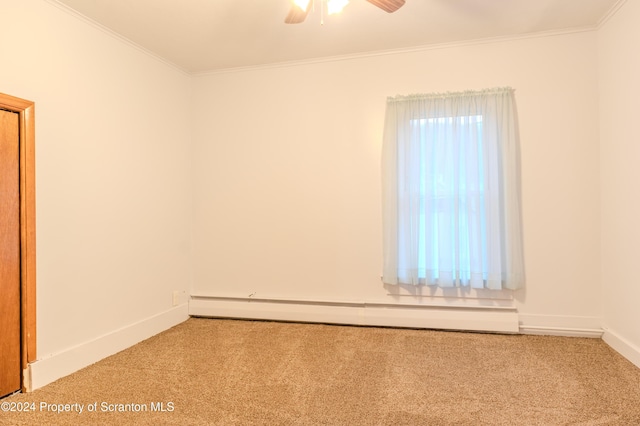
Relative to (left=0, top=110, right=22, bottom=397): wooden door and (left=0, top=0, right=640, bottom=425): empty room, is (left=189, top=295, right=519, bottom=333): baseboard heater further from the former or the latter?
(left=0, top=110, right=22, bottom=397): wooden door

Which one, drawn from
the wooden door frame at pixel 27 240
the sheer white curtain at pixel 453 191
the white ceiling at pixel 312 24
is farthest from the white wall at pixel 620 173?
the wooden door frame at pixel 27 240

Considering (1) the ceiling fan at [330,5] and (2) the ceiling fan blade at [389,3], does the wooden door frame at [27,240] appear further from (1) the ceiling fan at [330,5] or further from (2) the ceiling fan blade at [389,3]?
(2) the ceiling fan blade at [389,3]

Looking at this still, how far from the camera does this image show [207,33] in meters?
2.98

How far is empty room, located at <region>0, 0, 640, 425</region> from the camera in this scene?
7.16 ft

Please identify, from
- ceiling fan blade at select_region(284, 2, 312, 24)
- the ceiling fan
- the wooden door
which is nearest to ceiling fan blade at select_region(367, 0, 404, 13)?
the ceiling fan

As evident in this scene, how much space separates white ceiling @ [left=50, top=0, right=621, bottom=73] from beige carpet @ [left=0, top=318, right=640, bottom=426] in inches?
97.2

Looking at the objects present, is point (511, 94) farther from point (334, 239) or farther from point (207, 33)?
point (207, 33)

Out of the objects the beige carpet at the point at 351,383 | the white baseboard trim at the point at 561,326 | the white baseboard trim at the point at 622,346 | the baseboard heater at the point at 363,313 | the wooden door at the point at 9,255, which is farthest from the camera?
the baseboard heater at the point at 363,313

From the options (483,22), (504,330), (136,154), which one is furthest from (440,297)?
(136,154)

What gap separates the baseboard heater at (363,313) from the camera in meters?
3.13

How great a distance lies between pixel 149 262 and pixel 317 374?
1.81m

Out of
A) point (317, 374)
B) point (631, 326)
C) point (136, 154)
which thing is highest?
point (136, 154)

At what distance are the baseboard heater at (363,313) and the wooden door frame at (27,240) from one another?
1591 mm

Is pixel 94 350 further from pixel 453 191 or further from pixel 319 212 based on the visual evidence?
pixel 453 191
